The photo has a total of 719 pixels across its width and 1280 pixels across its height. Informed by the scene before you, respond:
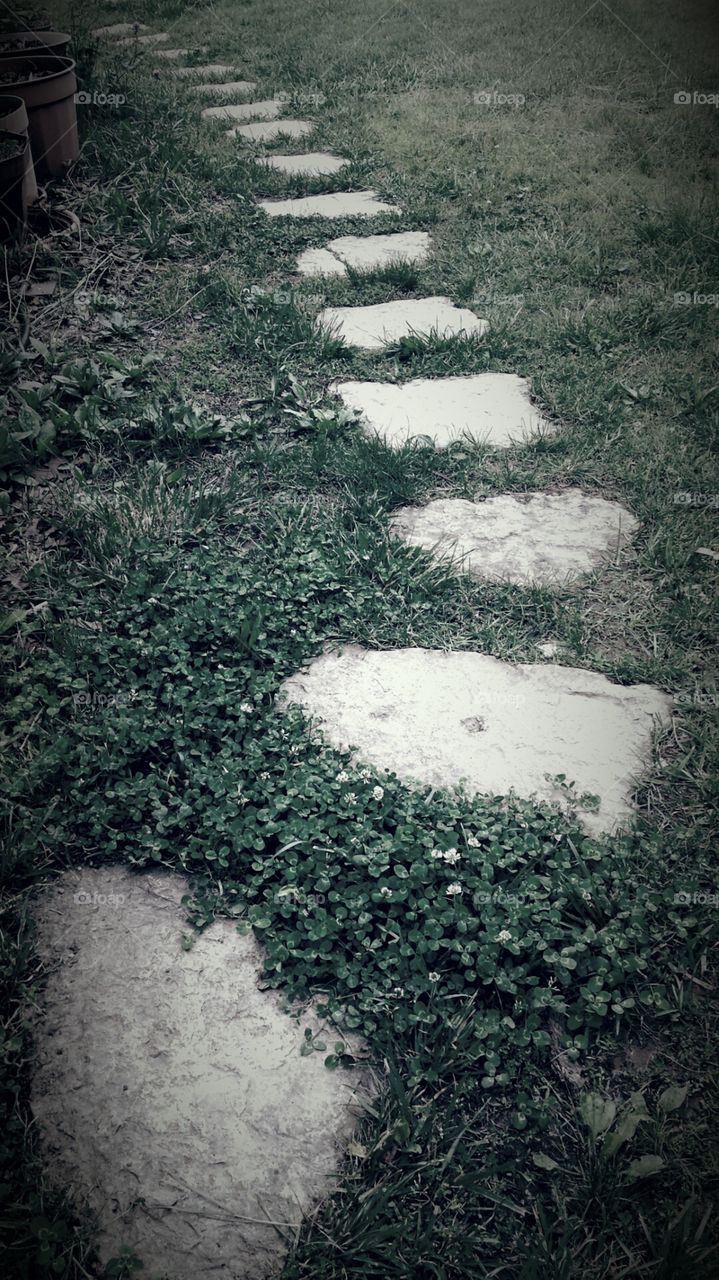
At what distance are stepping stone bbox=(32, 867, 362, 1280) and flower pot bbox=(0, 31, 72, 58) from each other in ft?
14.3

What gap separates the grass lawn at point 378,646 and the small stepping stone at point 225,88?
177 centimetres

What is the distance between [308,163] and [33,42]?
164cm

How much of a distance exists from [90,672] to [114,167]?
130 inches

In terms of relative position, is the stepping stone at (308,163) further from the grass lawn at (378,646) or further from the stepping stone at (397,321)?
the stepping stone at (397,321)

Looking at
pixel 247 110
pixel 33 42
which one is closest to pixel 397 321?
pixel 33 42

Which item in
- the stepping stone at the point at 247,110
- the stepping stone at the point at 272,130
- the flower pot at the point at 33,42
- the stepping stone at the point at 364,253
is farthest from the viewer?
the stepping stone at the point at 247,110

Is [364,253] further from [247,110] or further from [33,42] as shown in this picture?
[247,110]

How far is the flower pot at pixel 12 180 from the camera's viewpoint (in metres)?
3.03

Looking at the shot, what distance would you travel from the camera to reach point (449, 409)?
292 cm

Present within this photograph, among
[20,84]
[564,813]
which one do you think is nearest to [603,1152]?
[564,813]

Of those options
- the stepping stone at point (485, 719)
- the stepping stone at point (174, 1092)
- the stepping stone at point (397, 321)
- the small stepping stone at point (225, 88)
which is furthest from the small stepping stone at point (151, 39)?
the stepping stone at point (174, 1092)

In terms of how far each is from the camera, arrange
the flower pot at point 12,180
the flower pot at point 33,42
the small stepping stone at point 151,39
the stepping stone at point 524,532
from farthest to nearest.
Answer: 1. the small stepping stone at point 151,39
2. the flower pot at point 33,42
3. the flower pot at point 12,180
4. the stepping stone at point 524,532

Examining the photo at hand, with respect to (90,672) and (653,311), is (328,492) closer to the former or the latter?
(90,672)

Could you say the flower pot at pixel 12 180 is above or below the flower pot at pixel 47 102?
below
